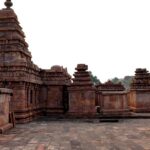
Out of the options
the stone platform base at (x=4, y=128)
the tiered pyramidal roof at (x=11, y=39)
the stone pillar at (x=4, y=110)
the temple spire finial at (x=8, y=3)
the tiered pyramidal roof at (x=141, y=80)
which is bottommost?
the stone platform base at (x=4, y=128)

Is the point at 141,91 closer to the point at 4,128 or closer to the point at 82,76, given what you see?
the point at 82,76

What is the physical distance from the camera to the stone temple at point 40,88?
15.2 meters

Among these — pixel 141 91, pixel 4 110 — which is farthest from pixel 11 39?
pixel 141 91

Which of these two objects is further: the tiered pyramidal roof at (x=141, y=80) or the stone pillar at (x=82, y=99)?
the tiered pyramidal roof at (x=141, y=80)

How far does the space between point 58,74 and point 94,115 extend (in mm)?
3948

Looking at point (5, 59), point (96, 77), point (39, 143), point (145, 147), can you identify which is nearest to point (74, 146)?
point (39, 143)

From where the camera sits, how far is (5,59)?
52.9 ft

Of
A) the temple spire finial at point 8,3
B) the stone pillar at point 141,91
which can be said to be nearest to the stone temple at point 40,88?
the temple spire finial at point 8,3

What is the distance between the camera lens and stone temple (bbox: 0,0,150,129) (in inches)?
598

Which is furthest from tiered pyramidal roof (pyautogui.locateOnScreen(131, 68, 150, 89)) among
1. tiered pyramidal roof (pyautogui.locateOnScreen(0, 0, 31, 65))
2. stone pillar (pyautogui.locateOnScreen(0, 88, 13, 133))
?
stone pillar (pyautogui.locateOnScreen(0, 88, 13, 133))

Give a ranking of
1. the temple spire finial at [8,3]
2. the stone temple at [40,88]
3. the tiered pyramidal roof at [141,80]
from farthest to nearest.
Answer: the tiered pyramidal roof at [141,80] < the temple spire finial at [8,3] < the stone temple at [40,88]

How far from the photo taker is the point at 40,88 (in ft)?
63.4

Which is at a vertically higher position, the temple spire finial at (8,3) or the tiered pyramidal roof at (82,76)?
the temple spire finial at (8,3)

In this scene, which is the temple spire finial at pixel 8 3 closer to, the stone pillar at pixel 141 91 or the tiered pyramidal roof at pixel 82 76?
the tiered pyramidal roof at pixel 82 76
